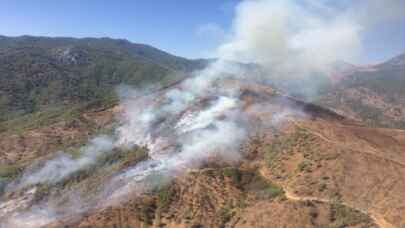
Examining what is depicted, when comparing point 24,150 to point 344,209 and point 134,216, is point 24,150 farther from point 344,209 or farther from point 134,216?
point 344,209

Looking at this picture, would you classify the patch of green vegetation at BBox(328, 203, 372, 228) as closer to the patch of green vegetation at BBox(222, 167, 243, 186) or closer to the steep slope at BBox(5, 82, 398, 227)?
the steep slope at BBox(5, 82, 398, 227)

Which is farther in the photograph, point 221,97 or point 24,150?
point 221,97

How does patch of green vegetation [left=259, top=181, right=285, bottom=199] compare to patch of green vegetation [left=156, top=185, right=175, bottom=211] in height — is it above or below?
above

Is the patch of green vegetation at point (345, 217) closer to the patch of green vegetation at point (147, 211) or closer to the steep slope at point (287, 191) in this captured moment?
the steep slope at point (287, 191)

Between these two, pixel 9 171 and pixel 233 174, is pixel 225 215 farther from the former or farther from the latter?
pixel 9 171

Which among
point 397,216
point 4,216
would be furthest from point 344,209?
point 4,216

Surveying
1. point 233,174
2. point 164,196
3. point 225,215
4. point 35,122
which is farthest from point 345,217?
point 35,122

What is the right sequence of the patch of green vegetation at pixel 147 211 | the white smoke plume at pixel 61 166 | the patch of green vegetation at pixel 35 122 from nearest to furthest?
the patch of green vegetation at pixel 147 211
the white smoke plume at pixel 61 166
the patch of green vegetation at pixel 35 122

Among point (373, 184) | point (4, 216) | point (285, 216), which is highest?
point (373, 184)

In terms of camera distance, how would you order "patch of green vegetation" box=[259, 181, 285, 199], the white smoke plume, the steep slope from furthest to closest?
the white smoke plume → "patch of green vegetation" box=[259, 181, 285, 199] → the steep slope

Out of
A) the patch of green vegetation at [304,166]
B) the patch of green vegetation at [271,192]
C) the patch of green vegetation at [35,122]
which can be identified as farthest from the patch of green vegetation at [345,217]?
the patch of green vegetation at [35,122]

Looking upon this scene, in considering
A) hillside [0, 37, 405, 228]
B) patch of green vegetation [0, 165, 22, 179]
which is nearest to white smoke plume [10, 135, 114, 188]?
hillside [0, 37, 405, 228]
